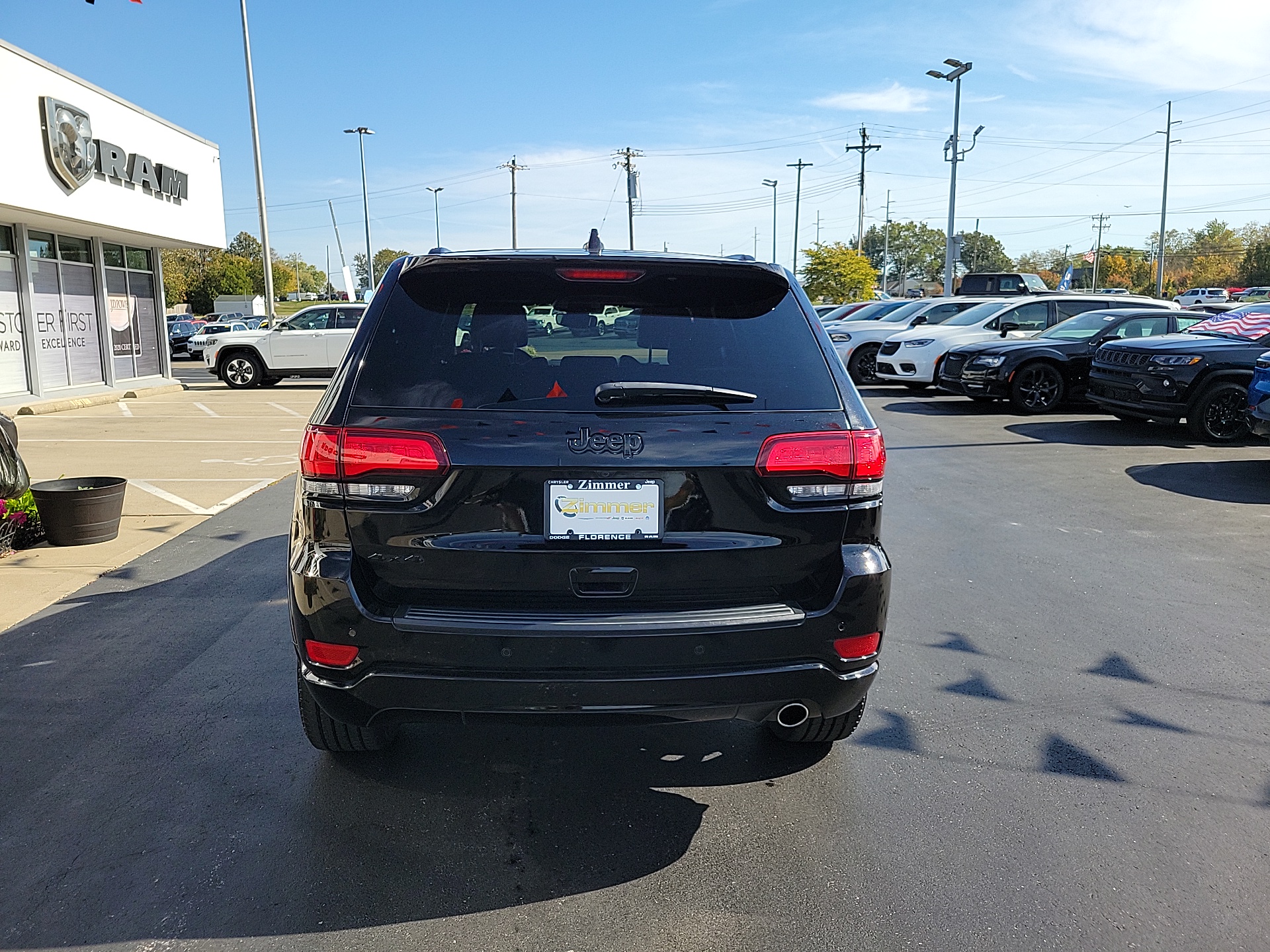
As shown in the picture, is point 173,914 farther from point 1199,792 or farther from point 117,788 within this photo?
point 1199,792

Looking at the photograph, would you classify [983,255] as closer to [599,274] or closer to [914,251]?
[914,251]

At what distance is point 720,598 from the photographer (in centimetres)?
283

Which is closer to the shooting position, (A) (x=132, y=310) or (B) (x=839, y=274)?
(A) (x=132, y=310)

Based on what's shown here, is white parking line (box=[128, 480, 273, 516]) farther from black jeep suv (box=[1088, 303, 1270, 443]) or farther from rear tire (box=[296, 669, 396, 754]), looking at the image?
black jeep suv (box=[1088, 303, 1270, 443])

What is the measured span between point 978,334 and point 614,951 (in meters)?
16.3

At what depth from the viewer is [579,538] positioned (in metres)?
2.75

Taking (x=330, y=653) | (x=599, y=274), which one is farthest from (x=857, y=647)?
(x=330, y=653)

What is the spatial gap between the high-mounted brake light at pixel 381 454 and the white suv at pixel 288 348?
20125 mm

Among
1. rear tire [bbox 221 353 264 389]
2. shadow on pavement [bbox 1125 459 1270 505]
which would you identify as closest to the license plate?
shadow on pavement [bbox 1125 459 1270 505]

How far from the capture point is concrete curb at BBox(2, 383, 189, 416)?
50.8 ft

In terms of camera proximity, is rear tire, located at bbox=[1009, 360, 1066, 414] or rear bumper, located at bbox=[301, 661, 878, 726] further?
rear tire, located at bbox=[1009, 360, 1066, 414]

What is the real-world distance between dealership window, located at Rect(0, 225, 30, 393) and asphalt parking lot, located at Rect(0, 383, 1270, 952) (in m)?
12.8

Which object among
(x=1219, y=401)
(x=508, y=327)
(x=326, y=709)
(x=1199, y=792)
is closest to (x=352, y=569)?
(x=326, y=709)

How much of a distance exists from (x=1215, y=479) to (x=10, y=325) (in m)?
17.2
